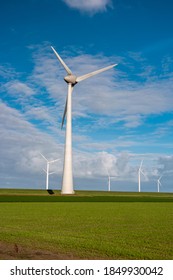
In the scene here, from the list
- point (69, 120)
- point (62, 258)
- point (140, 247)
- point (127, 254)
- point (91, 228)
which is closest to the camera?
point (62, 258)

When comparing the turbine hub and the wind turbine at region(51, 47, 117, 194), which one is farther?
the turbine hub

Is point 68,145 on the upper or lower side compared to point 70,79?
lower

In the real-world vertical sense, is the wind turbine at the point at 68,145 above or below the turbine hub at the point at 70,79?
below

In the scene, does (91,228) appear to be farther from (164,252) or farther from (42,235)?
(164,252)

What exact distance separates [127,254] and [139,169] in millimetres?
106844

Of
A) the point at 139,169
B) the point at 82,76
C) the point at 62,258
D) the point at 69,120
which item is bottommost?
the point at 62,258

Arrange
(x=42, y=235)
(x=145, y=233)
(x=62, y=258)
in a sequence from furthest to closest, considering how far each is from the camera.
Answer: (x=145, y=233) → (x=42, y=235) → (x=62, y=258)

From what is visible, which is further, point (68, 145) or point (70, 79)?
point (70, 79)

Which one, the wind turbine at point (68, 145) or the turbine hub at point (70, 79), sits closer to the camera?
the wind turbine at point (68, 145)

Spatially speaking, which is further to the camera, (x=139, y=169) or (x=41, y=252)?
(x=139, y=169)

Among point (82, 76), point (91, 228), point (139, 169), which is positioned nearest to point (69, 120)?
point (82, 76)

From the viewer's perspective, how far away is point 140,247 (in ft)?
62.5

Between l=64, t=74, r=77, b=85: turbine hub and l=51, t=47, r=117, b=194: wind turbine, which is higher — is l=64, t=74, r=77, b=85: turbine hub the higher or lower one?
the higher one
